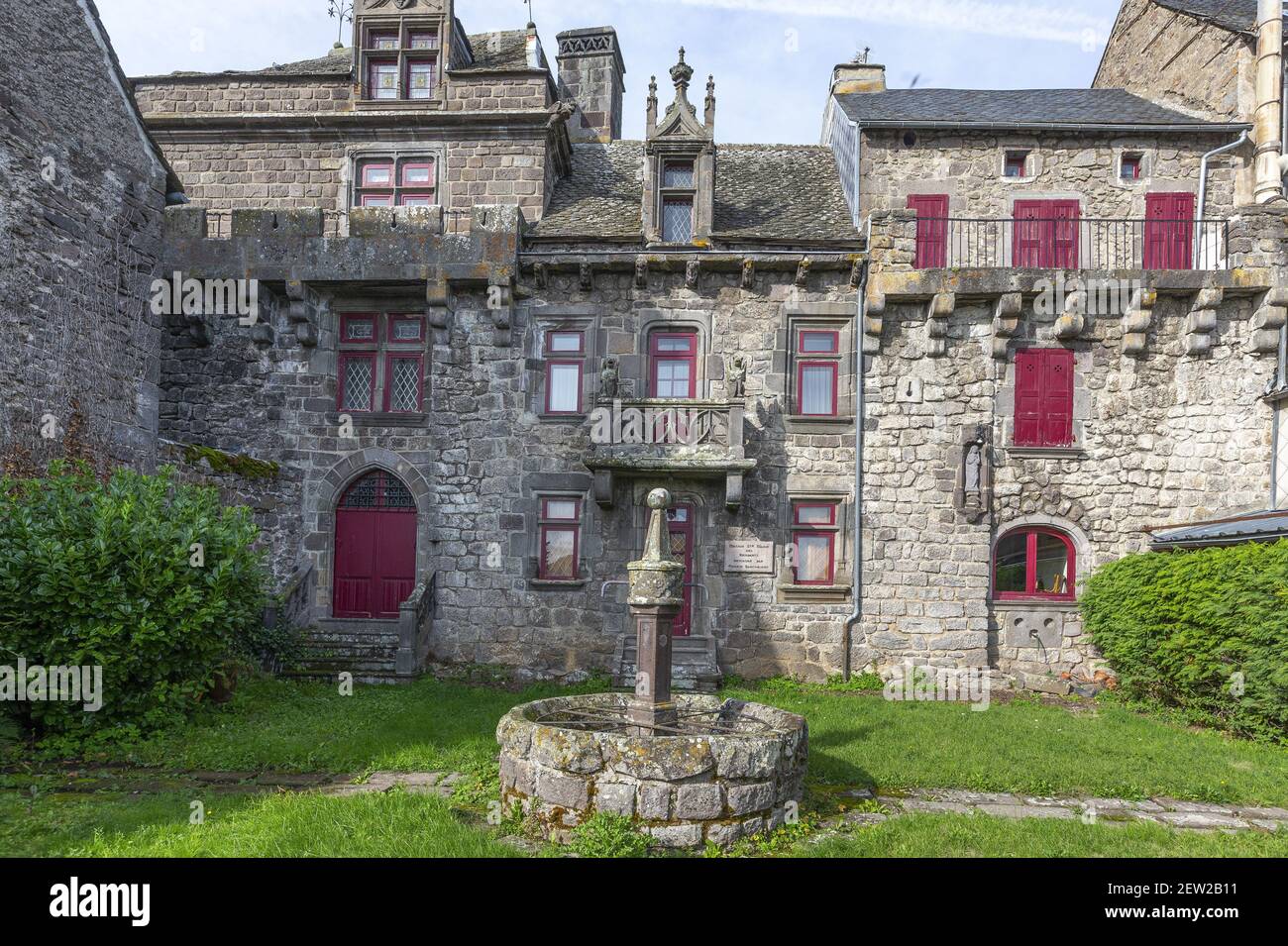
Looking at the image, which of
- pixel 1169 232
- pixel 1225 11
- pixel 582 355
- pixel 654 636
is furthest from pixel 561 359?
pixel 1225 11

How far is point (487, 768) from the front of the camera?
8102mm

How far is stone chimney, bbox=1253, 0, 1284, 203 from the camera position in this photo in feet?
47.6

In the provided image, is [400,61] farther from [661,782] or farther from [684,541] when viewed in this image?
[661,782]

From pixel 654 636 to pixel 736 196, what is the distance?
11.5m

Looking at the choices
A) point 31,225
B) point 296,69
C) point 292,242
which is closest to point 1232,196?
point 292,242

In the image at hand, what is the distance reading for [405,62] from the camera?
53.8 ft

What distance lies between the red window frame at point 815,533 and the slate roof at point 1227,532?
17.1 ft

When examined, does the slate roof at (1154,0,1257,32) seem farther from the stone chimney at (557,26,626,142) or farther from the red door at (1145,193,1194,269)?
the stone chimney at (557,26,626,142)

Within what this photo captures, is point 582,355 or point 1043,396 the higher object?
point 582,355

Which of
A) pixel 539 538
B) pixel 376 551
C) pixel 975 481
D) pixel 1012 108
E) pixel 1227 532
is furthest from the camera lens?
pixel 1012 108

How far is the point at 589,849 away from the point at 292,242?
12391mm

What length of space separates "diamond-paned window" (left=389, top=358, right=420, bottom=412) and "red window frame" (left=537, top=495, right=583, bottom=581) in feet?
10.0

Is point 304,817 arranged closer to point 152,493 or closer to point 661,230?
point 152,493

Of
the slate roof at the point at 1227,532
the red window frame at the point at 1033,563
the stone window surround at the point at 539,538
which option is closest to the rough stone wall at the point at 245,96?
the stone window surround at the point at 539,538
